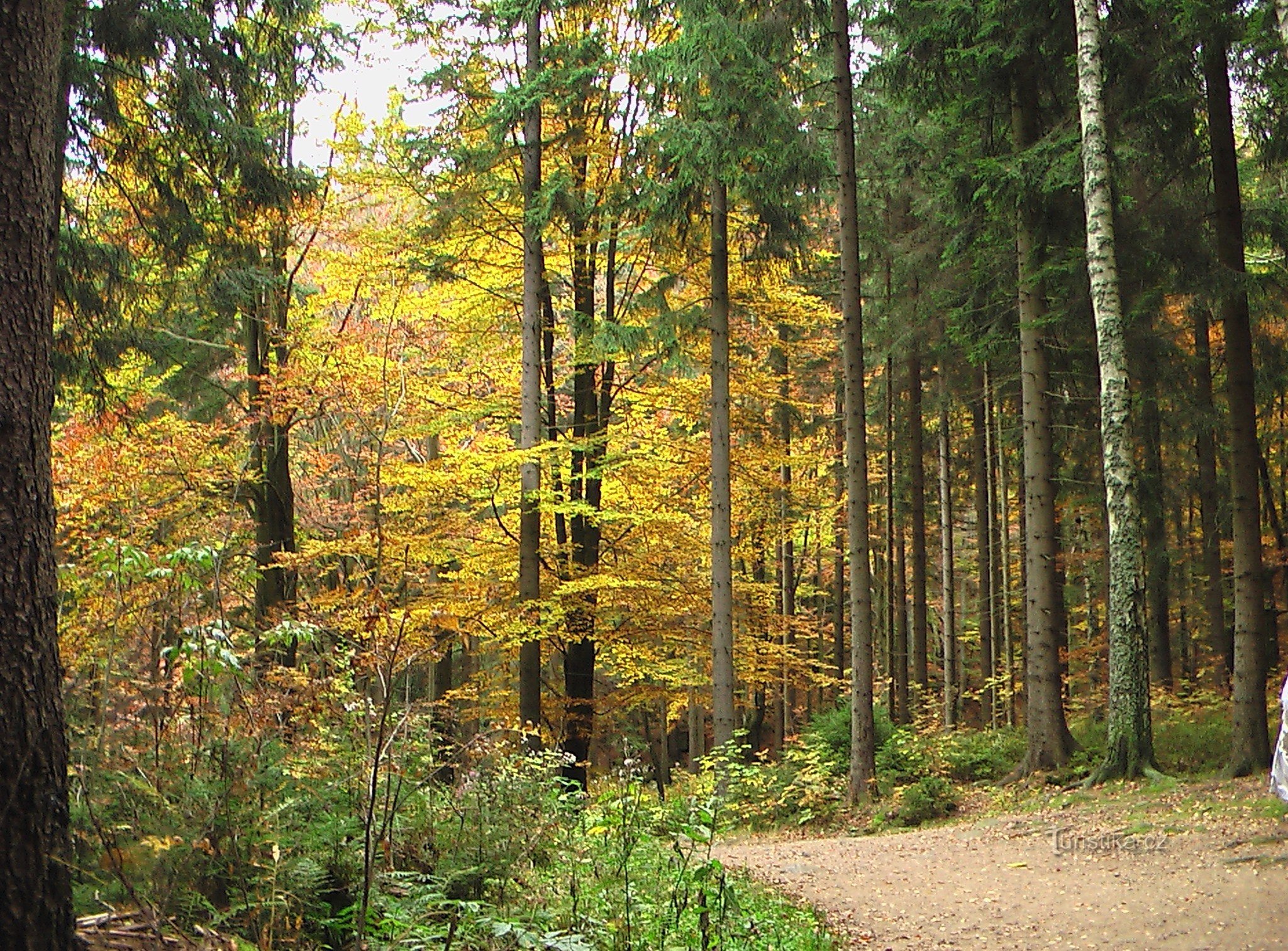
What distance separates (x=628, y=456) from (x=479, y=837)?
10800mm

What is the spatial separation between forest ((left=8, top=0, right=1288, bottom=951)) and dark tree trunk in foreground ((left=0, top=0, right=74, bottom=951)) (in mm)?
33

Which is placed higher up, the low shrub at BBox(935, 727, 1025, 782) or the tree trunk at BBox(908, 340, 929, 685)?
the tree trunk at BBox(908, 340, 929, 685)

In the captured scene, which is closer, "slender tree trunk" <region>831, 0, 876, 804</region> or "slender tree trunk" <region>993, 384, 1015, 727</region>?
"slender tree trunk" <region>831, 0, 876, 804</region>

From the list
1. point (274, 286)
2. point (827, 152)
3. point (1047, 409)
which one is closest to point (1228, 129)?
point (1047, 409)

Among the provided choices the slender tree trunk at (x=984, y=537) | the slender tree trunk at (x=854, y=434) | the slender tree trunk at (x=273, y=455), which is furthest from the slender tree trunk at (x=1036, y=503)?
the slender tree trunk at (x=273, y=455)

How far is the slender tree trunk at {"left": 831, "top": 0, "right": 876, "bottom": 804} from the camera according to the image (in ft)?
43.8

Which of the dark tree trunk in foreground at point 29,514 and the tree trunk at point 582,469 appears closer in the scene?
the dark tree trunk in foreground at point 29,514

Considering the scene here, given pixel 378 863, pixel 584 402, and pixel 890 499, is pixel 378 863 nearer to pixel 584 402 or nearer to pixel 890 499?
pixel 584 402

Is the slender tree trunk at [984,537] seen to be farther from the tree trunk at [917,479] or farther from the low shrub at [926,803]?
the low shrub at [926,803]

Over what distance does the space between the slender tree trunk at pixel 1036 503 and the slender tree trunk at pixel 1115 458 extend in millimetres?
1727

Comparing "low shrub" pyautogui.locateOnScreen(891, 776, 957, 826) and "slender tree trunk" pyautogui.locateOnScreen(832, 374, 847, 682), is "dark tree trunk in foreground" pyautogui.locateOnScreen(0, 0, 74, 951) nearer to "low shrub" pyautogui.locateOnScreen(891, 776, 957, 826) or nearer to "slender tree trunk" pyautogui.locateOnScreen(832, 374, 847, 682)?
"low shrub" pyautogui.locateOnScreen(891, 776, 957, 826)

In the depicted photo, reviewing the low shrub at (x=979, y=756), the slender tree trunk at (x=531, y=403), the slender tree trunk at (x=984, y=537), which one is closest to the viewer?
the slender tree trunk at (x=531, y=403)

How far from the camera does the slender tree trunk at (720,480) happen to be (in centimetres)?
1434

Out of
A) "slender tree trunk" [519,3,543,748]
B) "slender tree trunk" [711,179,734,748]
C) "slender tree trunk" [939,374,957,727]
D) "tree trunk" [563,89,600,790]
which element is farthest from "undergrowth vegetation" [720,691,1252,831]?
"slender tree trunk" [519,3,543,748]
